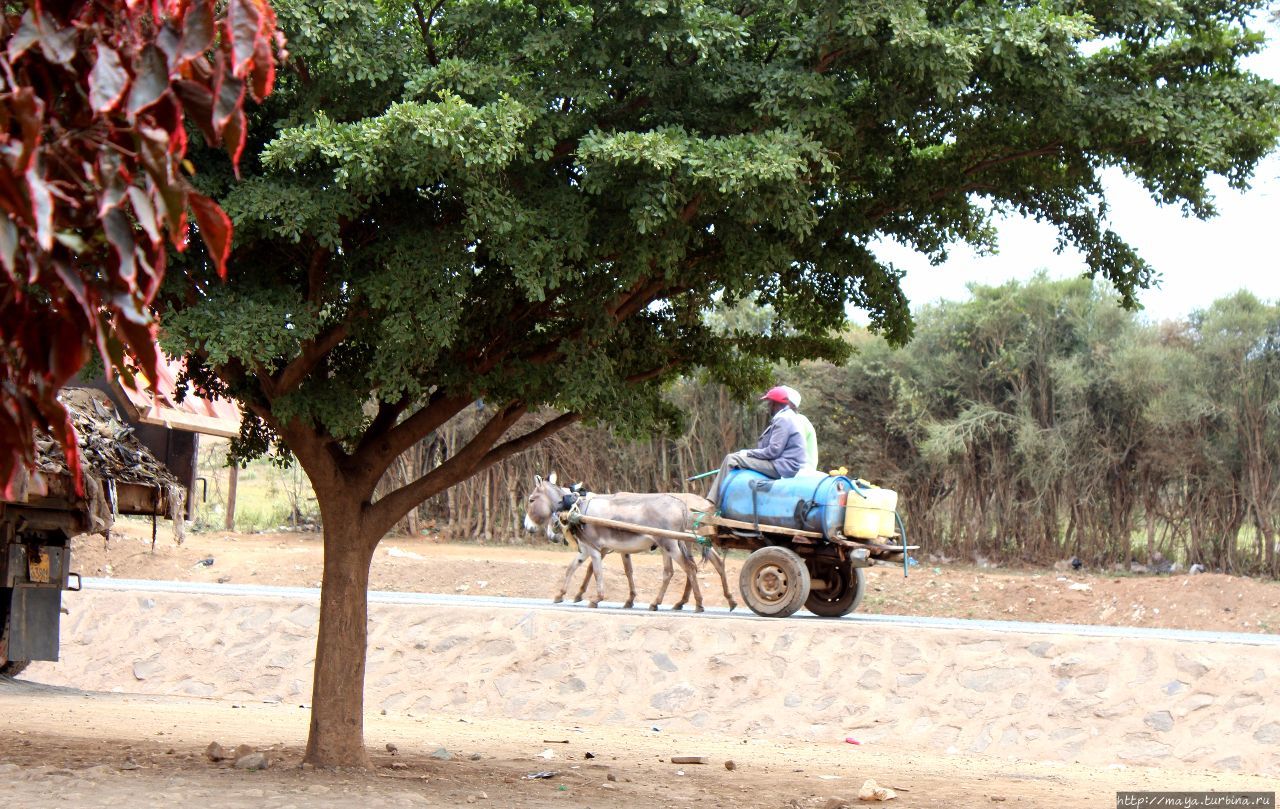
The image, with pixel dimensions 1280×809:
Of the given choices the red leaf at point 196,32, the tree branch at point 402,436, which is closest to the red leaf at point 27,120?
the red leaf at point 196,32

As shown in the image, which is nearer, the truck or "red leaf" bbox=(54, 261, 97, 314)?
"red leaf" bbox=(54, 261, 97, 314)

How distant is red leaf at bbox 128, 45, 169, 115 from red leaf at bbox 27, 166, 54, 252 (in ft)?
0.94

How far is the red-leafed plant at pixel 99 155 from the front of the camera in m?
2.69

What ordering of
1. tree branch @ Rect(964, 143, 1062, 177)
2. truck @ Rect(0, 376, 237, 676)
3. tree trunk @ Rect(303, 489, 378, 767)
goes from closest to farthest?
tree branch @ Rect(964, 143, 1062, 177)
tree trunk @ Rect(303, 489, 378, 767)
truck @ Rect(0, 376, 237, 676)

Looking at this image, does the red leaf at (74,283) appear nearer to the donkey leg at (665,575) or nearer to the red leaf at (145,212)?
the red leaf at (145,212)

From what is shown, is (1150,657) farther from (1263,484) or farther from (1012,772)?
(1263,484)

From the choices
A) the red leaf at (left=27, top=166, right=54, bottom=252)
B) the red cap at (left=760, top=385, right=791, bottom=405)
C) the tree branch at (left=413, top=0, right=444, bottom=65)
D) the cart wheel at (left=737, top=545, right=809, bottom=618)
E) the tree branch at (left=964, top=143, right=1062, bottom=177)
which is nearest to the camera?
the red leaf at (left=27, top=166, right=54, bottom=252)

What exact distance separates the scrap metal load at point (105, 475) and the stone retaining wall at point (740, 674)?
454 cm

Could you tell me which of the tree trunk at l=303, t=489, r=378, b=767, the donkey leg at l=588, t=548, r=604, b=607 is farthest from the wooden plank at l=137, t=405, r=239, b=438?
the donkey leg at l=588, t=548, r=604, b=607

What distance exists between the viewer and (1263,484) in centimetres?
2584

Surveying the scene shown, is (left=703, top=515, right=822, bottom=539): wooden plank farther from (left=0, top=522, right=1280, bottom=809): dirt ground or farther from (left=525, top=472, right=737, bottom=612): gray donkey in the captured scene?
(left=0, top=522, right=1280, bottom=809): dirt ground

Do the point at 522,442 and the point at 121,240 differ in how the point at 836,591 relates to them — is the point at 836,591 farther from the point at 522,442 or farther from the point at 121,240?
the point at 121,240

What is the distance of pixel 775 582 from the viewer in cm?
1554

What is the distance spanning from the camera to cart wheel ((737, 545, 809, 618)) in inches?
597
